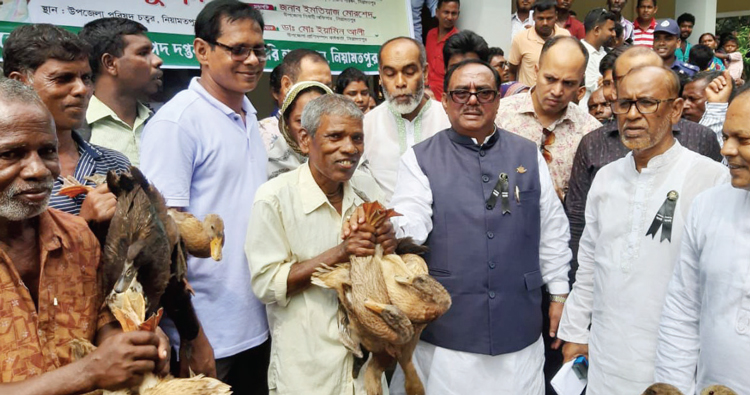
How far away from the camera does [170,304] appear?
209 centimetres

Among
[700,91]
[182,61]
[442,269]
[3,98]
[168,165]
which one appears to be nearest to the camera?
[3,98]

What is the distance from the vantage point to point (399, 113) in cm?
394

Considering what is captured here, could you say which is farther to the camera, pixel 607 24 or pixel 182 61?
pixel 607 24

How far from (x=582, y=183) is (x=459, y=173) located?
901mm

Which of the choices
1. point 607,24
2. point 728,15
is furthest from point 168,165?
point 728,15

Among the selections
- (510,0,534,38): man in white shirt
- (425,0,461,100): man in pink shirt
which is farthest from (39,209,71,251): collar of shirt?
(510,0,534,38): man in white shirt

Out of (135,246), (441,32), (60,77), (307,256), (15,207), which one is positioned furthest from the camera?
(441,32)

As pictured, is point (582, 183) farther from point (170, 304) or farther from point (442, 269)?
point (170, 304)

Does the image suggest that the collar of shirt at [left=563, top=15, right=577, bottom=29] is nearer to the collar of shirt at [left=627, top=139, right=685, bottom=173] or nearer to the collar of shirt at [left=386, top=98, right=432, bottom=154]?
the collar of shirt at [left=386, top=98, right=432, bottom=154]

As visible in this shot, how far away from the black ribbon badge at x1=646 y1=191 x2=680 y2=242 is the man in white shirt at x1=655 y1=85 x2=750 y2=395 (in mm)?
234

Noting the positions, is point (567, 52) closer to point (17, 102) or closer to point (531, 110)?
point (531, 110)

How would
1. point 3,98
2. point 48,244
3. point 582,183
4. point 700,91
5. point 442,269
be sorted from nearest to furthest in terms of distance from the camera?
point 3,98
point 48,244
point 442,269
point 582,183
point 700,91

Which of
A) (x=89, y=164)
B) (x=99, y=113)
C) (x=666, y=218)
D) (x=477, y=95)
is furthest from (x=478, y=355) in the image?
(x=99, y=113)

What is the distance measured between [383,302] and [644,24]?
9.38 metres
